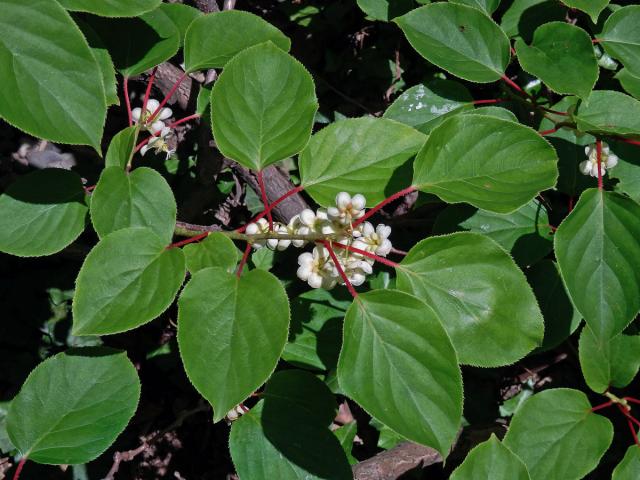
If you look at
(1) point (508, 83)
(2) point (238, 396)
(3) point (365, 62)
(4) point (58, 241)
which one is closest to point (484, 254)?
(2) point (238, 396)

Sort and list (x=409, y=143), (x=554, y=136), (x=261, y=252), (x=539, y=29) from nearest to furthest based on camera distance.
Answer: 1. (x=409, y=143)
2. (x=539, y=29)
3. (x=554, y=136)
4. (x=261, y=252)

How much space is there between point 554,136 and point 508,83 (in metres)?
0.21

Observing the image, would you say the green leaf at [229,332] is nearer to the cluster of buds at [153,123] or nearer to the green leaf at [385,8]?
the cluster of buds at [153,123]

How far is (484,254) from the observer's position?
1144 mm

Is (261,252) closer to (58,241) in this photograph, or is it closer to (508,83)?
(58,241)

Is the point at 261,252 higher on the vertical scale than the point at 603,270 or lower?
lower

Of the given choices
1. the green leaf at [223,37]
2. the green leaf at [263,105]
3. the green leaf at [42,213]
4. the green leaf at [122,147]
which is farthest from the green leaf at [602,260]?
the green leaf at [42,213]

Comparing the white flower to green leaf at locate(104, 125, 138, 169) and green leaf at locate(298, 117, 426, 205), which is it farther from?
green leaf at locate(104, 125, 138, 169)

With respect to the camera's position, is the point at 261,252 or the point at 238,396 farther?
the point at 261,252

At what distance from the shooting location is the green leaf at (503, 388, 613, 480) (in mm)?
1642

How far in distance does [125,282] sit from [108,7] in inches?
19.1

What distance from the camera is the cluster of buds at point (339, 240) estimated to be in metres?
1.15

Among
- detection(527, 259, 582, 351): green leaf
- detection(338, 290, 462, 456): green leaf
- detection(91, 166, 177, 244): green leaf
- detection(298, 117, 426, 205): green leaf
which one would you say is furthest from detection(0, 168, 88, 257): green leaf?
detection(527, 259, 582, 351): green leaf

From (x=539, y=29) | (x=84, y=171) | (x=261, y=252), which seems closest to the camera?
(x=539, y=29)
